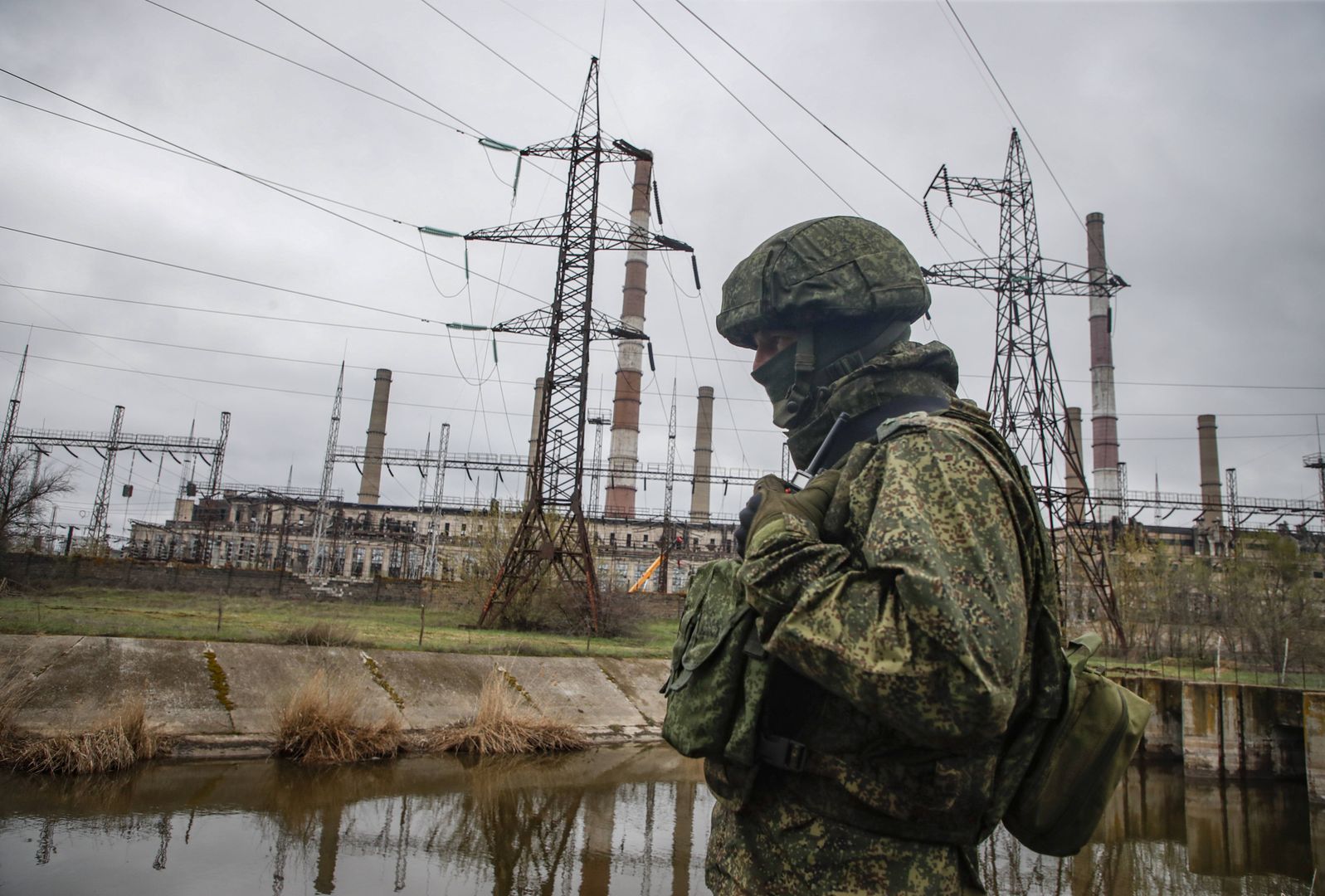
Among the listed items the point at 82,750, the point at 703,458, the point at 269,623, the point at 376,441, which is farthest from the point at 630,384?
the point at 82,750

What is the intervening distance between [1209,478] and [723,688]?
65.9 m

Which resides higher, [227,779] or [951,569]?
[951,569]

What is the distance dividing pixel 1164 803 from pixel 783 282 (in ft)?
39.8

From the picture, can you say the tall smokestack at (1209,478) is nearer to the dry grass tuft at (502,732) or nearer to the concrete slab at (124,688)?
the dry grass tuft at (502,732)

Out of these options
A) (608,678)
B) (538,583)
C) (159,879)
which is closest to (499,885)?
(159,879)

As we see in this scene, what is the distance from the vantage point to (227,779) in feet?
24.3

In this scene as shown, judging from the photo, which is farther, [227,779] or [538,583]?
[538,583]

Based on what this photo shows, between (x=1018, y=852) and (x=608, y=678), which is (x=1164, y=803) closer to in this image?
(x=1018, y=852)

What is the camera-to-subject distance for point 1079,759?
5.68 feet

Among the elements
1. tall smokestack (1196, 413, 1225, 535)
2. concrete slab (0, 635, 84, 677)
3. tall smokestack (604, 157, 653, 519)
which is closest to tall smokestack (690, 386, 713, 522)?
tall smokestack (604, 157, 653, 519)

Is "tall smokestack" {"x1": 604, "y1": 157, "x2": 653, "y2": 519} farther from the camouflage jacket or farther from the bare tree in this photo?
the camouflage jacket

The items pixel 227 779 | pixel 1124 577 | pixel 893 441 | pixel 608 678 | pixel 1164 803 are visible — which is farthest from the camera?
pixel 1124 577

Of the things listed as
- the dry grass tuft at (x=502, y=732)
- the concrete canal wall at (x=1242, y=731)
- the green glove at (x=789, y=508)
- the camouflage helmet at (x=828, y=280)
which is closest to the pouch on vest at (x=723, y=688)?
the green glove at (x=789, y=508)

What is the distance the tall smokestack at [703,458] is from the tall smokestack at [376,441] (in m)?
24.4
